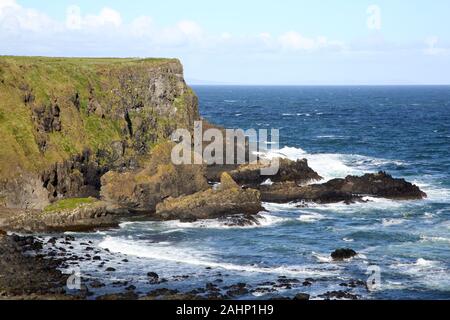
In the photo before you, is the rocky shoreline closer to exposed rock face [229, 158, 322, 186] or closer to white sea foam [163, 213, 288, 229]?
white sea foam [163, 213, 288, 229]

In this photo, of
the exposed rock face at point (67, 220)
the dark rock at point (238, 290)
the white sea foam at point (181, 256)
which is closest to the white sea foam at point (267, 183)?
the exposed rock face at point (67, 220)

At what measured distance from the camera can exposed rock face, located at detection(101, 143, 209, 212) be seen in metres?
71.0

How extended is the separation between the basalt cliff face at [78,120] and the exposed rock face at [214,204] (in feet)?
33.3

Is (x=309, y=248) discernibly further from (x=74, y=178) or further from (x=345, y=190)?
(x=74, y=178)

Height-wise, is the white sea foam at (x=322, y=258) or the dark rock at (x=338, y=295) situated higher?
the dark rock at (x=338, y=295)

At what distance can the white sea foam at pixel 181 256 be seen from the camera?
5100 centimetres

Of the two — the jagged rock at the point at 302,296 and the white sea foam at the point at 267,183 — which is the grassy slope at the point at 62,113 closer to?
the white sea foam at the point at 267,183

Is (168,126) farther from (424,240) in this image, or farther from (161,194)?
(424,240)

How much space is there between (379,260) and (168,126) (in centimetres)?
4446

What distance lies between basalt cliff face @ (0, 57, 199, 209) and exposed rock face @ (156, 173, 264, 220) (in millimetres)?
10152

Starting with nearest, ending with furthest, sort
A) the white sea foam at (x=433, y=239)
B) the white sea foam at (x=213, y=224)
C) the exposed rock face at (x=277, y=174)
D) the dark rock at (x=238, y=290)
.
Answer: the dark rock at (x=238, y=290)
the white sea foam at (x=433, y=239)
the white sea foam at (x=213, y=224)
the exposed rock face at (x=277, y=174)

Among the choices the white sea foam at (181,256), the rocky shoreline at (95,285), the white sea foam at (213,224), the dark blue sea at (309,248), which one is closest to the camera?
the rocky shoreline at (95,285)

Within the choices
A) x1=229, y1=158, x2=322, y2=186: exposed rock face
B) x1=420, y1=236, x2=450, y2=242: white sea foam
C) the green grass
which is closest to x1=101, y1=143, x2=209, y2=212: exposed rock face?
the green grass
